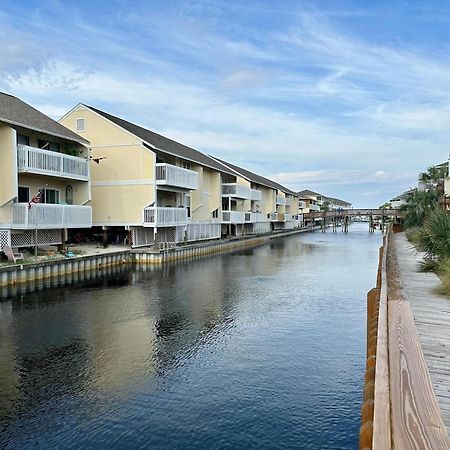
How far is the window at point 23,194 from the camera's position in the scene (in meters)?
25.1

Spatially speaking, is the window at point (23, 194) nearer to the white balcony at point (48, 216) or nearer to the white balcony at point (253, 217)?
the white balcony at point (48, 216)

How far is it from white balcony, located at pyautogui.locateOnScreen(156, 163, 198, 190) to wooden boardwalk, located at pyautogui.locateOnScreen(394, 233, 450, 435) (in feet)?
72.9

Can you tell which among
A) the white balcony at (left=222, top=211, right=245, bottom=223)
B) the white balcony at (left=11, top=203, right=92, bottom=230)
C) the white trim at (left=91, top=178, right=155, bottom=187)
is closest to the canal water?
the white balcony at (left=11, top=203, right=92, bottom=230)

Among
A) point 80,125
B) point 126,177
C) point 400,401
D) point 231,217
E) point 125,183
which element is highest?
point 80,125

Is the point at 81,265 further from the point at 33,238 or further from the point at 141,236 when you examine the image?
the point at 141,236

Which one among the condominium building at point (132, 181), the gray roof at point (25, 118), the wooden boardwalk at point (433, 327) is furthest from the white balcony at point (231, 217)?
the wooden boardwalk at point (433, 327)

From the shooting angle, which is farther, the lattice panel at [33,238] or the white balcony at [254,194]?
the white balcony at [254,194]

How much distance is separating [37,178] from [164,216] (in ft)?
32.3

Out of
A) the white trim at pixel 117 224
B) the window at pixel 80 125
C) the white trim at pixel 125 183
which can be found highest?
the window at pixel 80 125

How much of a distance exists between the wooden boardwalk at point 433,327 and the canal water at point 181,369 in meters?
2.28

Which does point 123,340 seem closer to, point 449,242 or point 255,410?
point 255,410

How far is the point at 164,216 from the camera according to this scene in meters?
33.3

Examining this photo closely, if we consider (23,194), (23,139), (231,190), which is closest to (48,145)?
(23,139)

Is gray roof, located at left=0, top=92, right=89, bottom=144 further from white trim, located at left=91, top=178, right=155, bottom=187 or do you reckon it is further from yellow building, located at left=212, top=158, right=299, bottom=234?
yellow building, located at left=212, top=158, right=299, bottom=234
